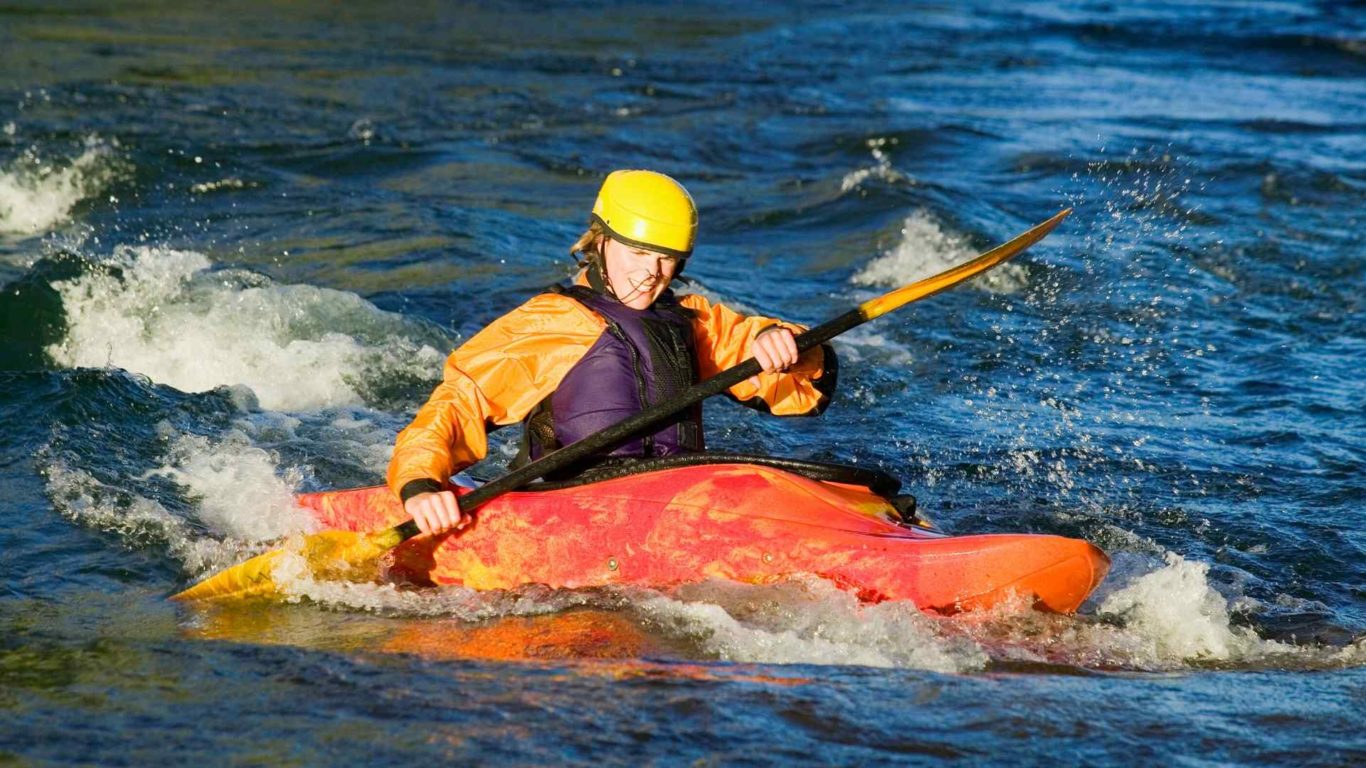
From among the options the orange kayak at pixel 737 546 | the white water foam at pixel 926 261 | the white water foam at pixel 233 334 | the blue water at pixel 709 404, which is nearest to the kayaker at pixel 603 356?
the orange kayak at pixel 737 546

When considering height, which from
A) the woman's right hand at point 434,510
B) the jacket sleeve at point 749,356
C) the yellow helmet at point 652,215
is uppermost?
the yellow helmet at point 652,215

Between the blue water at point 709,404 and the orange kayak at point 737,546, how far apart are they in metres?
0.08

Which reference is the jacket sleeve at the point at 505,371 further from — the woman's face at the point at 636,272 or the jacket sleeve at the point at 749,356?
the jacket sleeve at the point at 749,356

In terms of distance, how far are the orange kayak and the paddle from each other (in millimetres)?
123

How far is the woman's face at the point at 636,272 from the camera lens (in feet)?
16.0

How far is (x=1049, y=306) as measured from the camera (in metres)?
9.32

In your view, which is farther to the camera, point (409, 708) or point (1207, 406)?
point (1207, 406)

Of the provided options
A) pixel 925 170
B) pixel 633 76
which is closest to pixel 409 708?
pixel 925 170

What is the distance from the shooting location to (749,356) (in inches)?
203

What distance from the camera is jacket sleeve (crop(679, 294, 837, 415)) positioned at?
5168 millimetres

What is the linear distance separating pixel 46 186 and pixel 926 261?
596 cm

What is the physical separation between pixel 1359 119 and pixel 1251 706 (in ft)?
42.5

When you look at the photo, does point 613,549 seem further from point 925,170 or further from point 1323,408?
point 925,170

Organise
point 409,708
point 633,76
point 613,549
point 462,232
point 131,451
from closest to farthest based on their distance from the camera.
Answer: point 409,708 → point 613,549 → point 131,451 → point 462,232 → point 633,76
